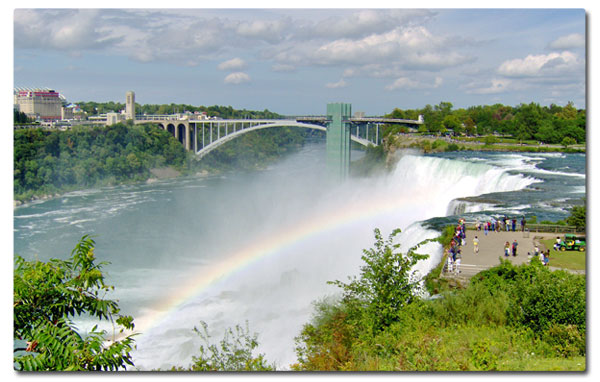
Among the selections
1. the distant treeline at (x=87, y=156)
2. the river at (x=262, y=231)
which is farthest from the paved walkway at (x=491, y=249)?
the distant treeline at (x=87, y=156)

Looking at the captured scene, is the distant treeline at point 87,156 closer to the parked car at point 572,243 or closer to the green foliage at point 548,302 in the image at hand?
the parked car at point 572,243

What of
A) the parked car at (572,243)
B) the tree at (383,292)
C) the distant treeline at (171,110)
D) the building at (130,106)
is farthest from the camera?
the distant treeline at (171,110)

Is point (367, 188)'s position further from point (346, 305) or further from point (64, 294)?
point (64, 294)

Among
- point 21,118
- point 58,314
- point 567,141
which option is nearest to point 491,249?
point 58,314

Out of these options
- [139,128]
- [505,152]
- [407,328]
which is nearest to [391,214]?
[505,152]

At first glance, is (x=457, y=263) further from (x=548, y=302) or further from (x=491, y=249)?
(x=548, y=302)

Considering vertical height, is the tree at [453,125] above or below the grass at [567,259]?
above
